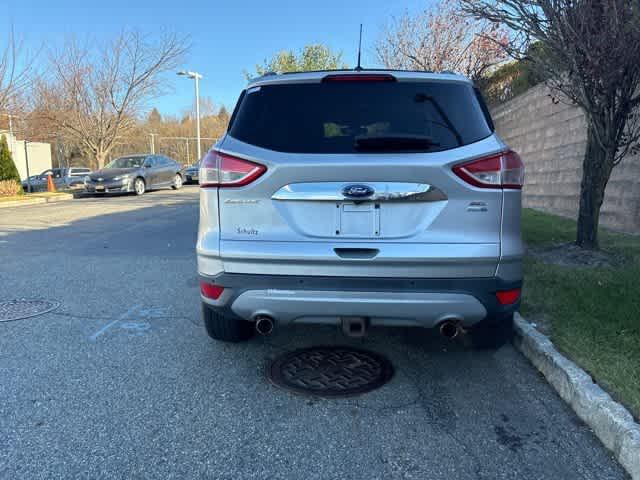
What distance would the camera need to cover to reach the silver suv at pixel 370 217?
2730mm

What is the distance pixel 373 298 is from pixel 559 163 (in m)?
8.86

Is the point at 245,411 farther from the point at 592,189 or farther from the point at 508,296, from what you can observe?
the point at 592,189

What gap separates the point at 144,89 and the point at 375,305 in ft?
89.0

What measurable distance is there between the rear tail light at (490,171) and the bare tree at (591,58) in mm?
3005

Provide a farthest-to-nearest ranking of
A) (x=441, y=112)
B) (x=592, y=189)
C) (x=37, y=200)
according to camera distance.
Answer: (x=37, y=200) → (x=592, y=189) → (x=441, y=112)

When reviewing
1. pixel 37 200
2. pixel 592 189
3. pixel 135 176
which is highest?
pixel 592 189

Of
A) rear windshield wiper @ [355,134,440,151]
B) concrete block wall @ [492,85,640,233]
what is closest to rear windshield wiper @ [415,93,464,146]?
rear windshield wiper @ [355,134,440,151]

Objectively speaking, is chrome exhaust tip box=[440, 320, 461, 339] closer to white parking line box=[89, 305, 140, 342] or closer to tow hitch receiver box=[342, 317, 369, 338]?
tow hitch receiver box=[342, 317, 369, 338]

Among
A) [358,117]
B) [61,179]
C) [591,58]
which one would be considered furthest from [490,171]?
[61,179]

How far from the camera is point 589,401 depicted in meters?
2.69

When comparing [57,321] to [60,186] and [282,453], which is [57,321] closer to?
[282,453]

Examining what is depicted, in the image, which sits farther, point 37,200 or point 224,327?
point 37,200

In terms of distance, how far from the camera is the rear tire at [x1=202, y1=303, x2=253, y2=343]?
356 centimetres

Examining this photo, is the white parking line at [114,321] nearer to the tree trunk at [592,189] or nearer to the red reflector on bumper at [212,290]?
the red reflector on bumper at [212,290]
